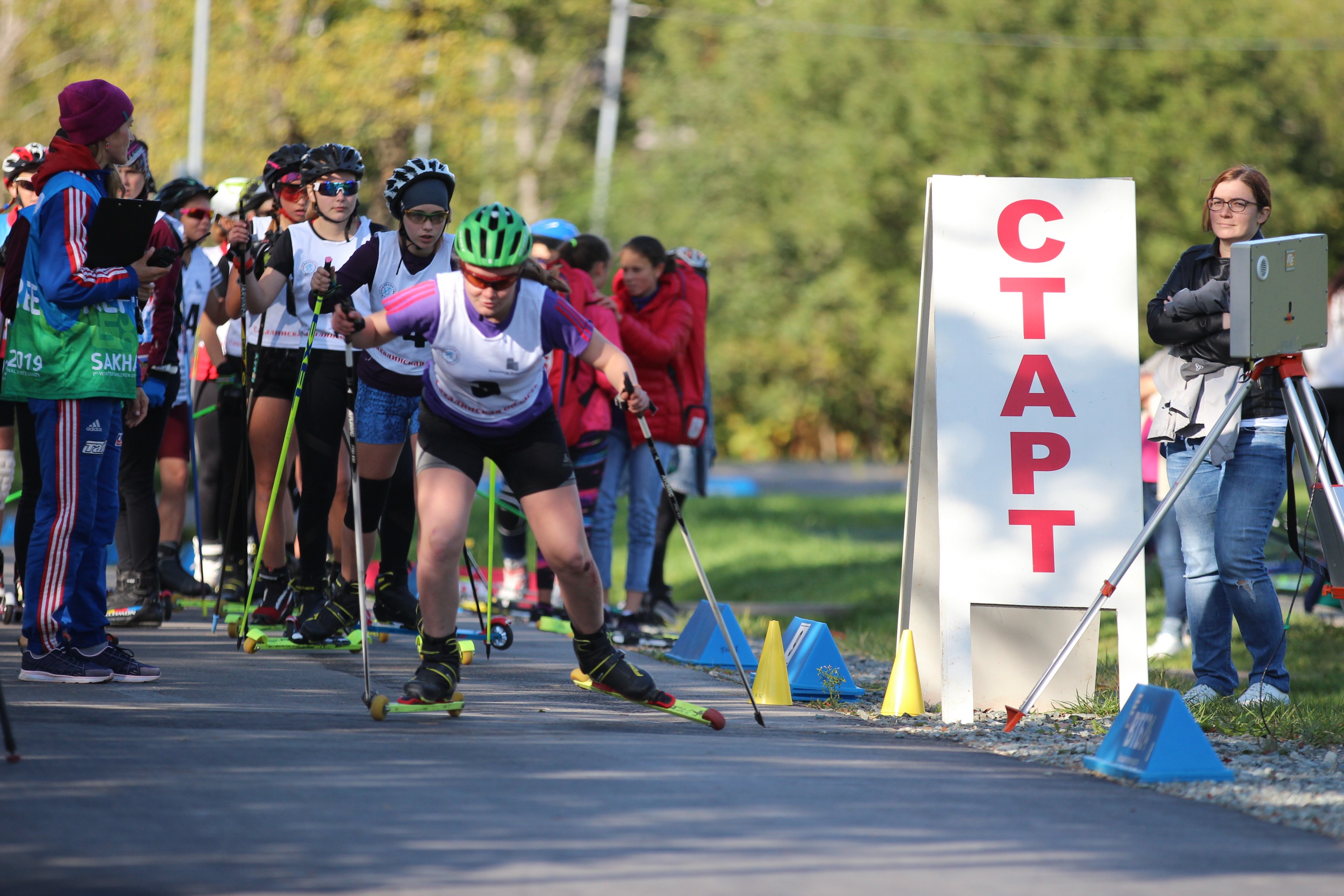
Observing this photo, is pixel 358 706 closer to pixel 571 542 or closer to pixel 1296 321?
pixel 571 542

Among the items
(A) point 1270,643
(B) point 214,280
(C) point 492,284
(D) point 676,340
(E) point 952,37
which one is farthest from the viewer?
(E) point 952,37

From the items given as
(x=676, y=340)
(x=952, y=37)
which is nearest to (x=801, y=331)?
(x=952, y=37)

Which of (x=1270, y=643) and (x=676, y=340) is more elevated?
(x=676, y=340)

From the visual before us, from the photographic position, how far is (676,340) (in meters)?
9.38

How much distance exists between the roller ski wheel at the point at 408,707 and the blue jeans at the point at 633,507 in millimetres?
3099

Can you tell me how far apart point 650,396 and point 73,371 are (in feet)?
11.9

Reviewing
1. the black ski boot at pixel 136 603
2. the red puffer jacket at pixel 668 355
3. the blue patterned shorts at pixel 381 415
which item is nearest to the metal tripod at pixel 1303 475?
the blue patterned shorts at pixel 381 415

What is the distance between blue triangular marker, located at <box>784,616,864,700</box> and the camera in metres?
7.22

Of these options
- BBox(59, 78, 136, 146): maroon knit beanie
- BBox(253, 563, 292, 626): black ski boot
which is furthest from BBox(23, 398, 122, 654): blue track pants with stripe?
BBox(253, 563, 292, 626): black ski boot

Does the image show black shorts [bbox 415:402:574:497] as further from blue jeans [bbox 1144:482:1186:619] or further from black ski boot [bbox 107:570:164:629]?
blue jeans [bbox 1144:482:1186:619]

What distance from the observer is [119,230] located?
20.8ft

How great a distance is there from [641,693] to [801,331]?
27.1m

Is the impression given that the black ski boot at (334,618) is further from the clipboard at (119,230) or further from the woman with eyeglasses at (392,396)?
the clipboard at (119,230)

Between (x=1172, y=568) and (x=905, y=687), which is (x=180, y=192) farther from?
(x=1172, y=568)
